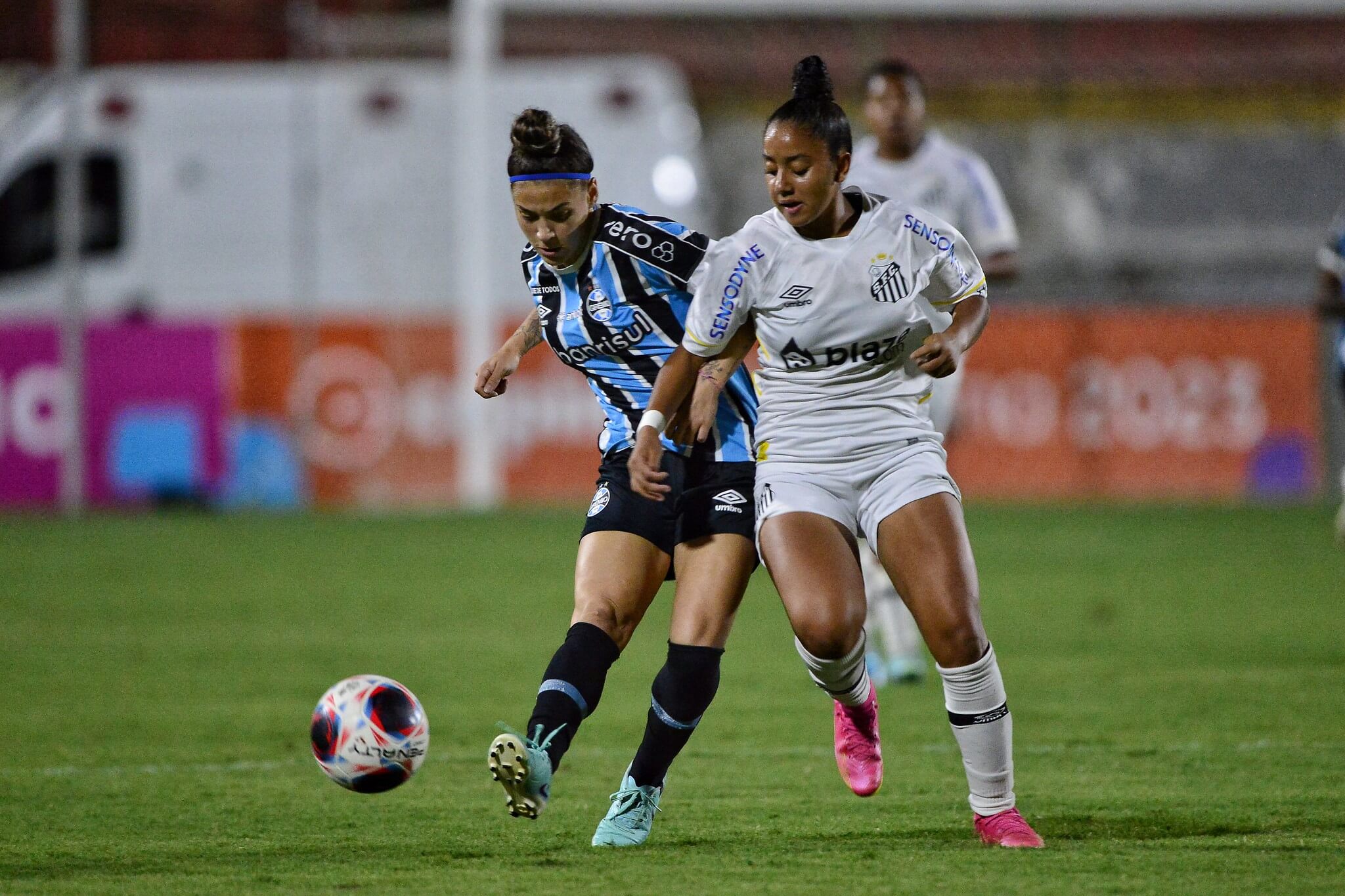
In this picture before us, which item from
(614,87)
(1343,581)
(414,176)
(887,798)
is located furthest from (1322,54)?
(887,798)

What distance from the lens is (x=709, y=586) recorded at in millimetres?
5102

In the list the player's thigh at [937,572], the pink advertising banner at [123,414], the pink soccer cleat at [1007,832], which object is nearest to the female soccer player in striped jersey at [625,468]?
the player's thigh at [937,572]

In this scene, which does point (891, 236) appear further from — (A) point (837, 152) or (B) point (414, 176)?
(B) point (414, 176)

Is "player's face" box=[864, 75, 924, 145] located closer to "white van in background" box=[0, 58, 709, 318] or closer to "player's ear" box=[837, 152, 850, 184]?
"player's ear" box=[837, 152, 850, 184]

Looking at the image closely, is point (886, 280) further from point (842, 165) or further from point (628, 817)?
point (628, 817)

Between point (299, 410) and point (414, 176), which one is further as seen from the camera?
point (414, 176)

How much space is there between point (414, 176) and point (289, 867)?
15.3 meters

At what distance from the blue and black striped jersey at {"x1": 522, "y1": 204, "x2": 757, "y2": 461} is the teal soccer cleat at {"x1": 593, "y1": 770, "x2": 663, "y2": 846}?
94cm

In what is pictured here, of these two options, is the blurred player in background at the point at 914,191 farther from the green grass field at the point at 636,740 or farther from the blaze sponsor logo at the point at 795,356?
the blaze sponsor logo at the point at 795,356

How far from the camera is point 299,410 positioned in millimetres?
18156

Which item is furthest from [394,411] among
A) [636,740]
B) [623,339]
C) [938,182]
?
[623,339]

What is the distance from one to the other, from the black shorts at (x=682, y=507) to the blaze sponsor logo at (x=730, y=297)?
0.44m

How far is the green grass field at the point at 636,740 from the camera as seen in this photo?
4.71 m

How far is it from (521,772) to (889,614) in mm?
3775
